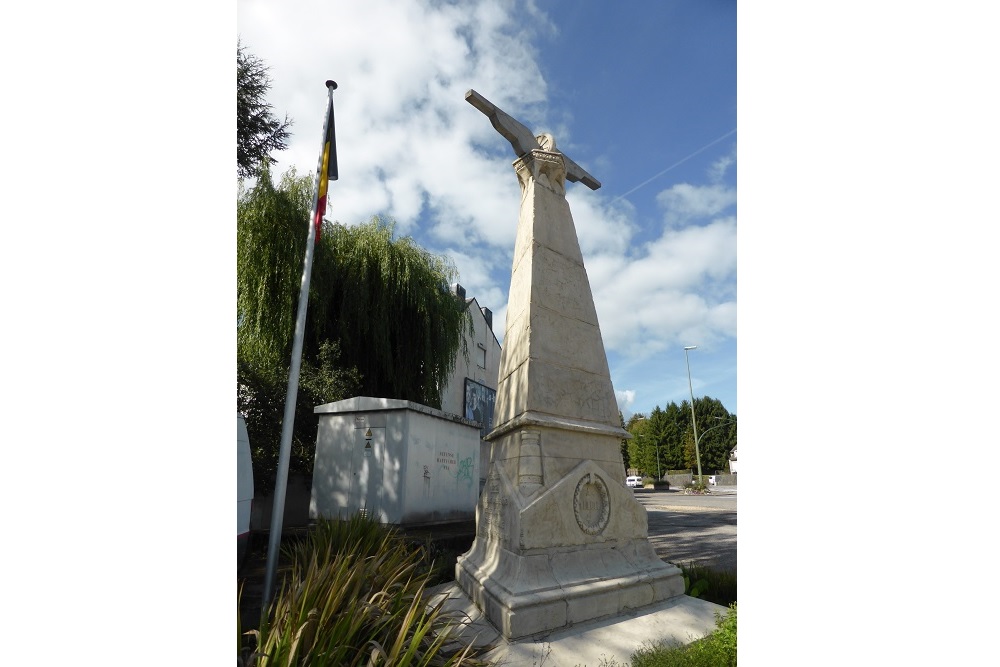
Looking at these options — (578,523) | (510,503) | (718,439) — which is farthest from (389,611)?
(718,439)

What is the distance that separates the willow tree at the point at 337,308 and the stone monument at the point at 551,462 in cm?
743

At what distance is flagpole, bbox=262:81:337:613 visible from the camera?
4.66 m

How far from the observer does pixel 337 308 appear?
1374 centimetres

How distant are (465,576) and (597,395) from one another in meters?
2.67

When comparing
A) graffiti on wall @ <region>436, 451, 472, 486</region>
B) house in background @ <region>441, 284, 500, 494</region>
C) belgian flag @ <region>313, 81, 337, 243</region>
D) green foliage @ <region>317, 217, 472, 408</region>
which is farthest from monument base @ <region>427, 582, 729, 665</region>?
house in background @ <region>441, 284, 500, 494</region>

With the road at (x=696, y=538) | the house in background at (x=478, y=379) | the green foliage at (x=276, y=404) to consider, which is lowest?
the road at (x=696, y=538)

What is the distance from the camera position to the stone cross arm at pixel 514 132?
6543 millimetres

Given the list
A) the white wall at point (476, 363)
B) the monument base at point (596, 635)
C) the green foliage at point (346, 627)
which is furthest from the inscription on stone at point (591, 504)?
the white wall at point (476, 363)

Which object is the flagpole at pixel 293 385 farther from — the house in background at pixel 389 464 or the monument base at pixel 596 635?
the house in background at pixel 389 464

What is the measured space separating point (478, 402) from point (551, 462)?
1700cm

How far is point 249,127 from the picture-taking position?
8.04m

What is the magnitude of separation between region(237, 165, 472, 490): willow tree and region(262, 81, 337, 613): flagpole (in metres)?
6.91

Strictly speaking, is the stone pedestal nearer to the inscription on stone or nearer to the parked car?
the inscription on stone

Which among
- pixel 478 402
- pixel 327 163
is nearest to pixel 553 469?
A: pixel 327 163
